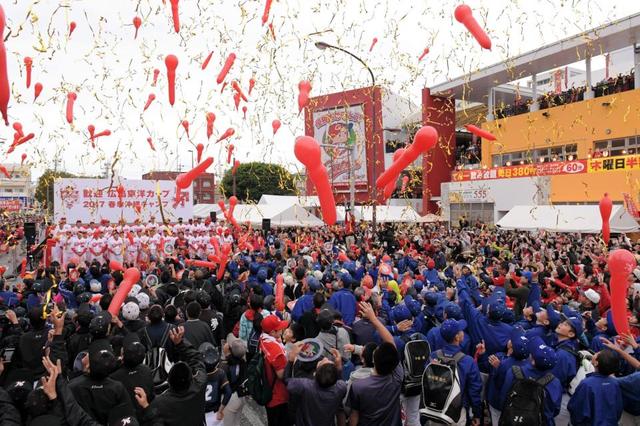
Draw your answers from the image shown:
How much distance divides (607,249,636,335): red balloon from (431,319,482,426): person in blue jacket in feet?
5.45

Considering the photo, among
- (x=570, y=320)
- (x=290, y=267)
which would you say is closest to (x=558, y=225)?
(x=290, y=267)

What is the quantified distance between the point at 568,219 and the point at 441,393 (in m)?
15.3

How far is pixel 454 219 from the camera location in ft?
102

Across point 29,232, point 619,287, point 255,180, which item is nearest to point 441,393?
point 619,287

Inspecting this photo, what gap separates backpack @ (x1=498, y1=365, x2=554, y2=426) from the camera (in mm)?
3541

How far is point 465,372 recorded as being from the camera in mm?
4184

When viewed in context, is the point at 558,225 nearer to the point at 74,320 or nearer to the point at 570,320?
the point at 570,320

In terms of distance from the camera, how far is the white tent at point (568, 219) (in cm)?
1595

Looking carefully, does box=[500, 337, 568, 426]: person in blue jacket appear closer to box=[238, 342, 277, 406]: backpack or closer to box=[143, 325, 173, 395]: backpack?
box=[238, 342, 277, 406]: backpack

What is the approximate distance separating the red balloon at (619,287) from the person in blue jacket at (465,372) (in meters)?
1.66

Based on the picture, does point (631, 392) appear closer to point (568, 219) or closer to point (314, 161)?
point (314, 161)

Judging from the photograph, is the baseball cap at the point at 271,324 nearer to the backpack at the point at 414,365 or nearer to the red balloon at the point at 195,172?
the backpack at the point at 414,365

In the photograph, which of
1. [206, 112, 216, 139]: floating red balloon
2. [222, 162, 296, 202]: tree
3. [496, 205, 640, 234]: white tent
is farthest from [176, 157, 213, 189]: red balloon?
[222, 162, 296, 202]: tree

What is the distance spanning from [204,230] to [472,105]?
2796cm
